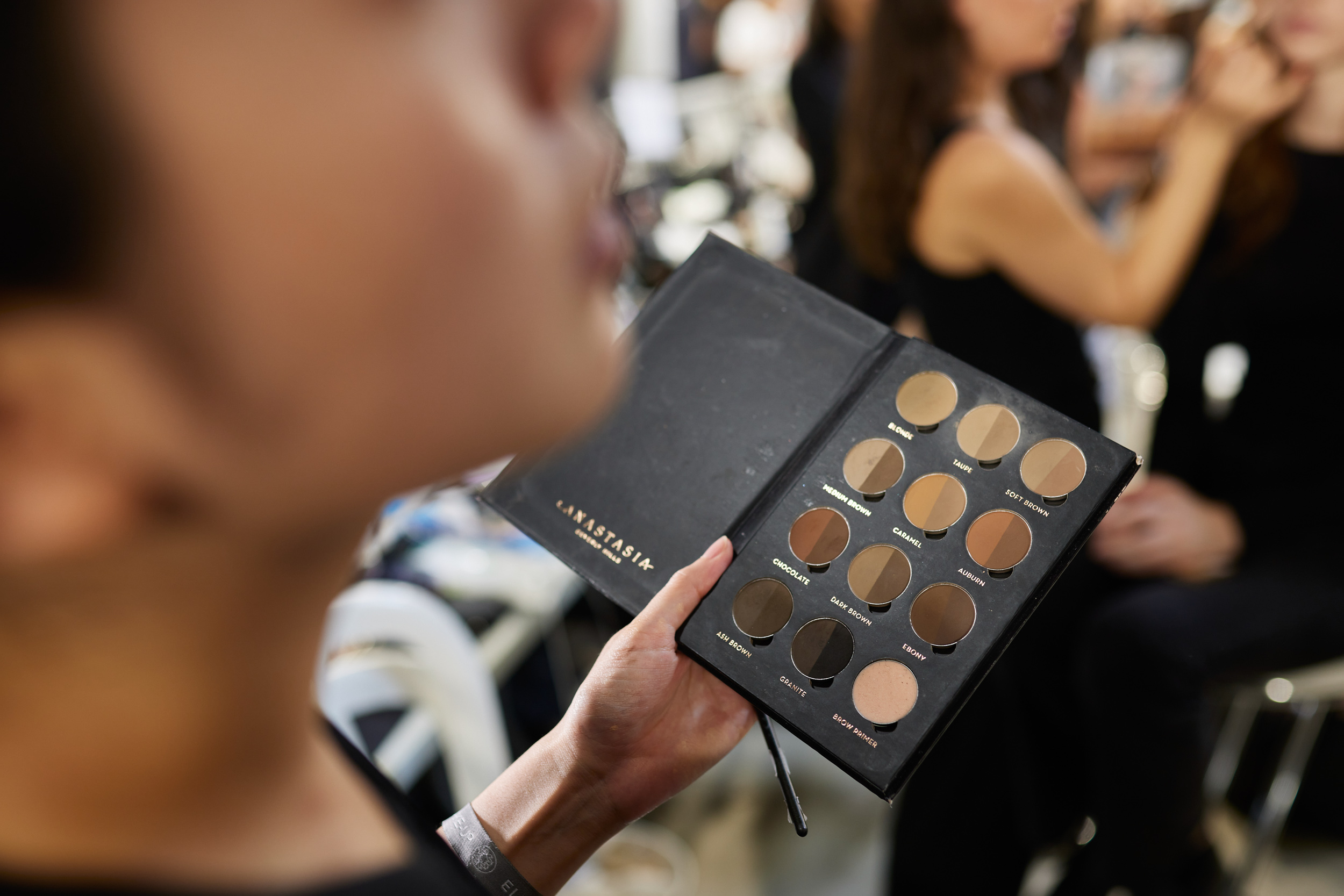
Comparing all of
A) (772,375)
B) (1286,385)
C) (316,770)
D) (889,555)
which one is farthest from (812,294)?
(1286,385)

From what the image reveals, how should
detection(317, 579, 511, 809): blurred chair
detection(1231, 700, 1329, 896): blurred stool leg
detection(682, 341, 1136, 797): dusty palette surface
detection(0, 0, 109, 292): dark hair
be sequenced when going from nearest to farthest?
detection(0, 0, 109, 292): dark hair → detection(682, 341, 1136, 797): dusty palette surface → detection(317, 579, 511, 809): blurred chair → detection(1231, 700, 1329, 896): blurred stool leg

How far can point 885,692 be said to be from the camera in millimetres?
542

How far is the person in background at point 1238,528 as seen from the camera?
1.05m

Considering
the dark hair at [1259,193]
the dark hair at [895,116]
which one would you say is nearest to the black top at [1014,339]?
the dark hair at [895,116]

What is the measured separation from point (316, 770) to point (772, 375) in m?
0.40

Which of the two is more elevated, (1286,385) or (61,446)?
(61,446)

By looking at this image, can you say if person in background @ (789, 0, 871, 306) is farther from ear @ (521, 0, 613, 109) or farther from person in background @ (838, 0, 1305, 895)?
ear @ (521, 0, 613, 109)

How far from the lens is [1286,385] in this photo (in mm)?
1146

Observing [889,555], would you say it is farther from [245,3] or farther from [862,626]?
[245,3]

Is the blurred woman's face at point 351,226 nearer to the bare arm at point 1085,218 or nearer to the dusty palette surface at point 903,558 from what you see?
the dusty palette surface at point 903,558

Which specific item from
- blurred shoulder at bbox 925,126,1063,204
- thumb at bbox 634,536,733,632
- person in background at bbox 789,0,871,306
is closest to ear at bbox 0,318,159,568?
thumb at bbox 634,536,733,632

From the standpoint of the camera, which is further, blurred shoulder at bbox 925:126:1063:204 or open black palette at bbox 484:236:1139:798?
blurred shoulder at bbox 925:126:1063:204

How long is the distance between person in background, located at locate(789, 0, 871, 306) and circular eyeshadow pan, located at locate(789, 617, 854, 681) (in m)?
1.09

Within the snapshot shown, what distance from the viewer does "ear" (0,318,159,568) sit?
0.19 meters
